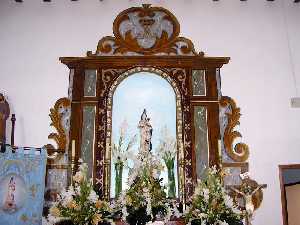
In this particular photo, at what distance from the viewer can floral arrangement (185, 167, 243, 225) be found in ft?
19.9

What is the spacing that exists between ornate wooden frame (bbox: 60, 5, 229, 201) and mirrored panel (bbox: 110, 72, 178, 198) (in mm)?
155

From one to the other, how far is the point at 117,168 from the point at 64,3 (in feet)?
12.0

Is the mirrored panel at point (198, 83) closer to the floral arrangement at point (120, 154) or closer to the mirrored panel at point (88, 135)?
the floral arrangement at point (120, 154)

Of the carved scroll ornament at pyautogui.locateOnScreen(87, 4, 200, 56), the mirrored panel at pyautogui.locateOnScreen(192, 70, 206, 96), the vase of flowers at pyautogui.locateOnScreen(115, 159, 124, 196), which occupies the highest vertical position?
the carved scroll ornament at pyautogui.locateOnScreen(87, 4, 200, 56)

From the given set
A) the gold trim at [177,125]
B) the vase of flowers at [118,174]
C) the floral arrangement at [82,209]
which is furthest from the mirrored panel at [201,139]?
the floral arrangement at [82,209]

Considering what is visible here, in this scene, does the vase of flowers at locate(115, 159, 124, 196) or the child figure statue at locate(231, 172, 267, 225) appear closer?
the child figure statue at locate(231, 172, 267, 225)

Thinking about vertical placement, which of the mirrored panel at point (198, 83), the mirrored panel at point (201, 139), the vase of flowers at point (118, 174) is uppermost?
the mirrored panel at point (198, 83)

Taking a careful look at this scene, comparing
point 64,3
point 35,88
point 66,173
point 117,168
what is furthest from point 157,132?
point 64,3

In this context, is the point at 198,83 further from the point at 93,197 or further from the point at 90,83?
the point at 93,197

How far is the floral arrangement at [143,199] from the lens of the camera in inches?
231

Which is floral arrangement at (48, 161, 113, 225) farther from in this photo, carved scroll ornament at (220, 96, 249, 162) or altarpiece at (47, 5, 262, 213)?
carved scroll ornament at (220, 96, 249, 162)

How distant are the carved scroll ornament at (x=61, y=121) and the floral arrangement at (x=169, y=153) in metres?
1.74

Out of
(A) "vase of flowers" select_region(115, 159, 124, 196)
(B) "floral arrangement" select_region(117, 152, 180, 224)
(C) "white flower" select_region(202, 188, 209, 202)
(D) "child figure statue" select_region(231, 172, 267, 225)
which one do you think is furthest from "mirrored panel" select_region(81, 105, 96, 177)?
(D) "child figure statue" select_region(231, 172, 267, 225)

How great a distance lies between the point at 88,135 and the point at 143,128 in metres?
1.02
